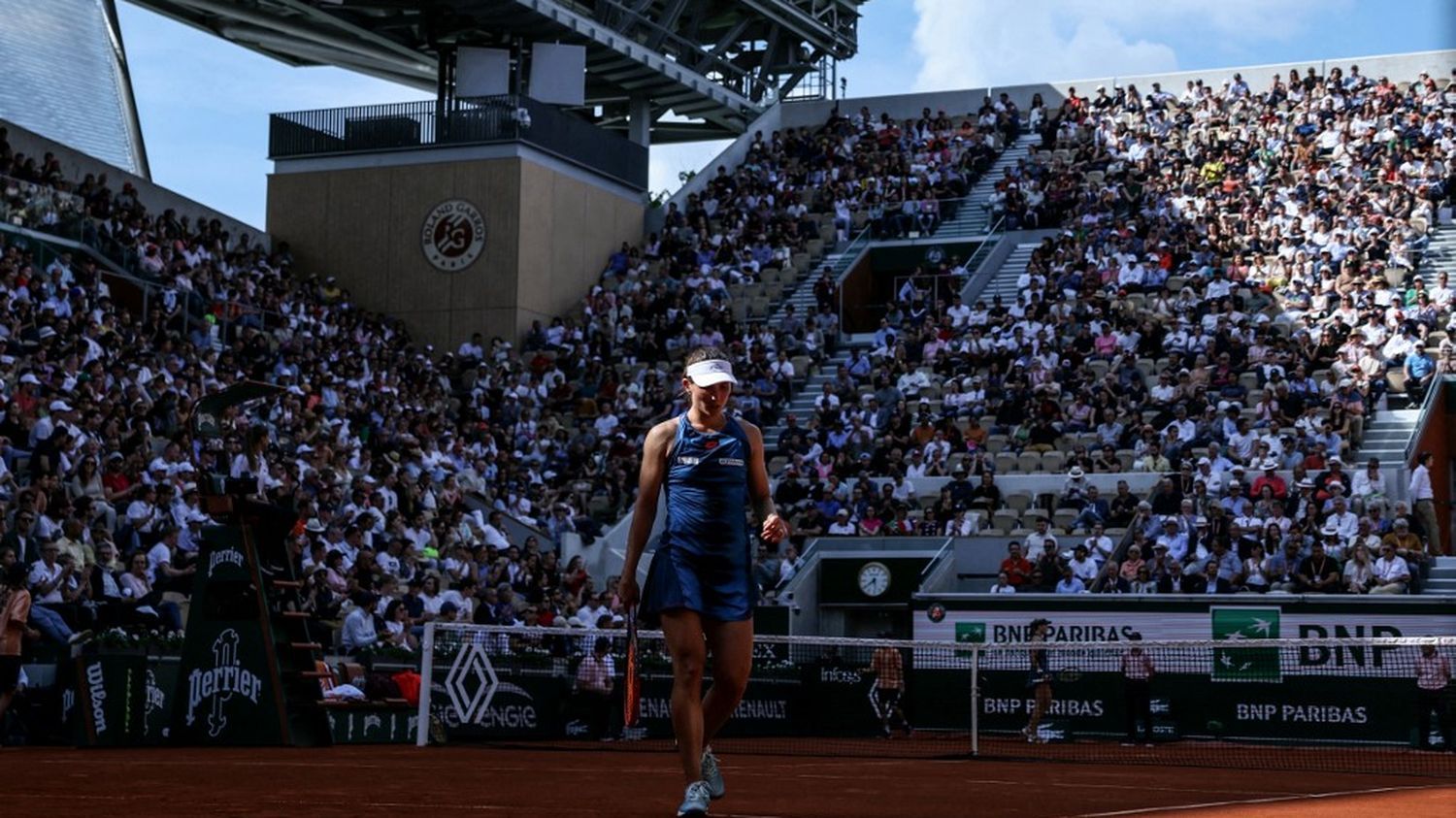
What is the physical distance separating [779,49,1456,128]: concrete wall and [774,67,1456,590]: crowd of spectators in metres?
0.43

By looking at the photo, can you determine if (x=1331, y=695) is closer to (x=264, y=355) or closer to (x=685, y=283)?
(x=264, y=355)

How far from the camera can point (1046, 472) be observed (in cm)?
3036

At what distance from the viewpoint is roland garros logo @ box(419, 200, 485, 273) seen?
38.1 meters

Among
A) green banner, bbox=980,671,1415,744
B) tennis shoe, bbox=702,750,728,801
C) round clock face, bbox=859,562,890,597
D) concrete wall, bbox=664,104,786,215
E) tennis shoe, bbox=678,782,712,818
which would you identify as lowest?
tennis shoe, bbox=678,782,712,818

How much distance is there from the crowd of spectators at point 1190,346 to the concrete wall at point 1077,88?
0.43 m

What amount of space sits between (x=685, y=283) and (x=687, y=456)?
29.3m

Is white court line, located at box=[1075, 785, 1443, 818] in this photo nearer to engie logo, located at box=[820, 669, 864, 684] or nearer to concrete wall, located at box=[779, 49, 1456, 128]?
engie logo, located at box=[820, 669, 864, 684]

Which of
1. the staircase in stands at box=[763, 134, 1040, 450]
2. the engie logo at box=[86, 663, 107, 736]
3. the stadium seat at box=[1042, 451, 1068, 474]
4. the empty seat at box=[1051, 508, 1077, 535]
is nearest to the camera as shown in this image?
the engie logo at box=[86, 663, 107, 736]

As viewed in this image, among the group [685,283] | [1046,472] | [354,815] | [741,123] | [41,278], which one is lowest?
[354,815]

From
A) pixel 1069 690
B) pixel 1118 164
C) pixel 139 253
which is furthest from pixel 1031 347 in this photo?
pixel 139 253

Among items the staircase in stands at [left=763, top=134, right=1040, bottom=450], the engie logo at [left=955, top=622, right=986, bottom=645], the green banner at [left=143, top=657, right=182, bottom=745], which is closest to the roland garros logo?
the staircase in stands at [left=763, top=134, right=1040, bottom=450]

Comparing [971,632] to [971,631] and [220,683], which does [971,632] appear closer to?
[971,631]

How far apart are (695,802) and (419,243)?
30778 millimetres

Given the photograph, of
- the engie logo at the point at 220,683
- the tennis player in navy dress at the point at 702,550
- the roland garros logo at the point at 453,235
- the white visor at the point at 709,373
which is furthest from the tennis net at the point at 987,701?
the roland garros logo at the point at 453,235
